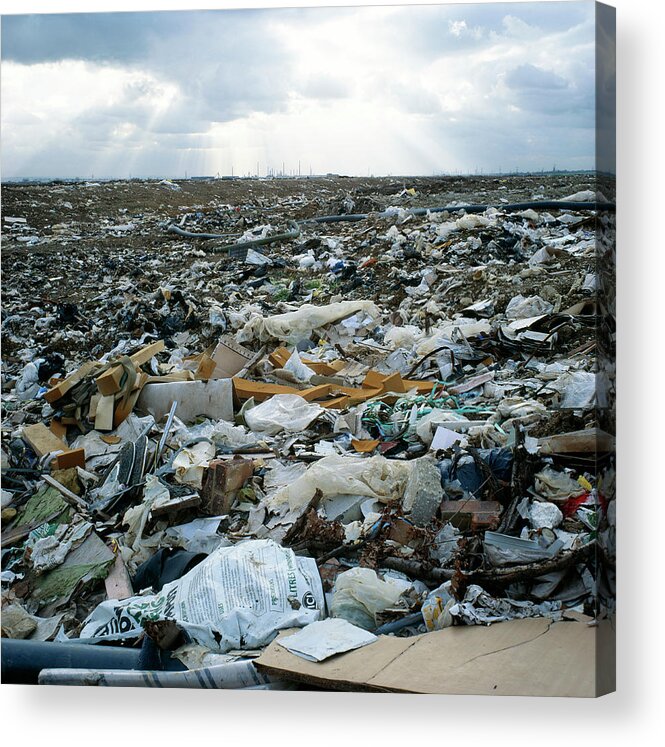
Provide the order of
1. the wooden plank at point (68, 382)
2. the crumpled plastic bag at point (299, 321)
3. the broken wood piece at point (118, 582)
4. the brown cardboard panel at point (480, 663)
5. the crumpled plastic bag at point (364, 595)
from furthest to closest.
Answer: the crumpled plastic bag at point (299, 321), the wooden plank at point (68, 382), the broken wood piece at point (118, 582), the crumpled plastic bag at point (364, 595), the brown cardboard panel at point (480, 663)

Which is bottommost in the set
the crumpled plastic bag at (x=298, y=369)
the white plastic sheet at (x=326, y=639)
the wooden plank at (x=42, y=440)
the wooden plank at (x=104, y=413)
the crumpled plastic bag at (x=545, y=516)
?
the white plastic sheet at (x=326, y=639)

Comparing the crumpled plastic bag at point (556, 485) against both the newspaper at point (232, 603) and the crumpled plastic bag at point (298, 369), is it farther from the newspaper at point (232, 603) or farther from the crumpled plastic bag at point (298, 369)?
the crumpled plastic bag at point (298, 369)

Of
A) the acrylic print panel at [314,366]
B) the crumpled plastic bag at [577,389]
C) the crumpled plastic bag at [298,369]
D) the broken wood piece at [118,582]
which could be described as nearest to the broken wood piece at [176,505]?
the acrylic print panel at [314,366]

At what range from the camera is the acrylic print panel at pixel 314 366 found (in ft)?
9.66

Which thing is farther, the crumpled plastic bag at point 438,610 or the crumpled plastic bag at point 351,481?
the crumpled plastic bag at point 351,481

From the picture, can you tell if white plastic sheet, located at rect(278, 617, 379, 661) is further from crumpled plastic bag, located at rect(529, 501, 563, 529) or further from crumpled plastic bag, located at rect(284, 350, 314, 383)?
crumpled plastic bag, located at rect(284, 350, 314, 383)

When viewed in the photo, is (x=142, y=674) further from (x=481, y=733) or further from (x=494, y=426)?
(x=494, y=426)

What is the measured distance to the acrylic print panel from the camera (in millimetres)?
2945

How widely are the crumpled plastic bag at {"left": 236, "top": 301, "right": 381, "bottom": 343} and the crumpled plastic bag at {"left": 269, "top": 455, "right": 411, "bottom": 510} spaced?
0.92 metres

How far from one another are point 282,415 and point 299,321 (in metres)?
0.67

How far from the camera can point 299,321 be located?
4.20 m

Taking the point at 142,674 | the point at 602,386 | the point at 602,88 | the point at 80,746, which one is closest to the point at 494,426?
the point at 602,386

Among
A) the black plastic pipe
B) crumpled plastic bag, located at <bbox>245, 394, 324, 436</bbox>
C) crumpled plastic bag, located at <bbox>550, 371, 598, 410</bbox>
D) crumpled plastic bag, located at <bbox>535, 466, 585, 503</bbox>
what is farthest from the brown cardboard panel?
crumpled plastic bag, located at <bbox>245, 394, 324, 436</bbox>

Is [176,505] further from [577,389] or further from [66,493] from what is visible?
[577,389]
